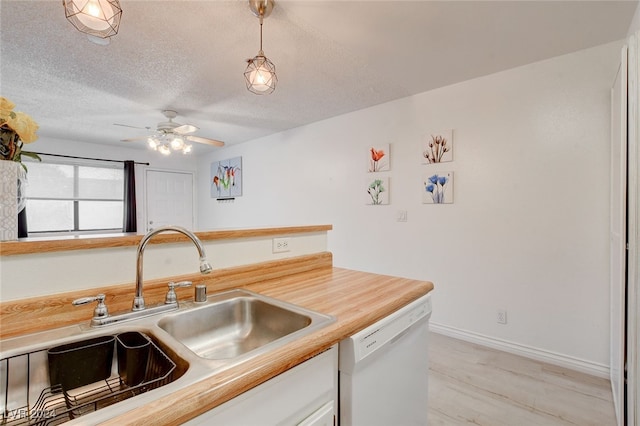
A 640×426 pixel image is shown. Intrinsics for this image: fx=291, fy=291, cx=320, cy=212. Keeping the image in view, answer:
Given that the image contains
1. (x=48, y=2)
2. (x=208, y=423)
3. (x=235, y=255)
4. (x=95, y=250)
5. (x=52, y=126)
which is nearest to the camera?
(x=208, y=423)

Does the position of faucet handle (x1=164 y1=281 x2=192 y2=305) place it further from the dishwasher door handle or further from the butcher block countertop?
the dishwasher door handle

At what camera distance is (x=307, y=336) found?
832mm

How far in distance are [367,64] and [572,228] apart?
6.83ft

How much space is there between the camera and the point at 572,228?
226 cm

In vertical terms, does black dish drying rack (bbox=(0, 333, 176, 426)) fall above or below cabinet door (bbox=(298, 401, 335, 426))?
above

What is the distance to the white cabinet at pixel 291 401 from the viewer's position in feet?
2.14

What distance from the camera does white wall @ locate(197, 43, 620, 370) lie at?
218 cm

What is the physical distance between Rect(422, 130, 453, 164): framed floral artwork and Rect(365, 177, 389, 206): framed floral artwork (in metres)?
0.50

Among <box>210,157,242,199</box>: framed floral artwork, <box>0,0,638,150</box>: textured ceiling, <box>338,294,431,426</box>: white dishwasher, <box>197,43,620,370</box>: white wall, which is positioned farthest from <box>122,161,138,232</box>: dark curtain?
<box>338,294,431,426</box>: white dishwasher

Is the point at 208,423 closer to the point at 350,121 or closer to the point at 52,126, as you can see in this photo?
the point at 350,121

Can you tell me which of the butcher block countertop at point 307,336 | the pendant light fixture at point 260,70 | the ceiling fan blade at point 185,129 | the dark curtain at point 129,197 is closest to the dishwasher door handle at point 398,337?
the butcher block countertop at point 307,336

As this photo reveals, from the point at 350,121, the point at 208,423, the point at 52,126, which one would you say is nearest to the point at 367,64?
the point at 350,121

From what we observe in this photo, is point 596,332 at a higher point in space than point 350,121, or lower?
lower

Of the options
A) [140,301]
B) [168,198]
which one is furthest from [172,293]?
[168,198]
